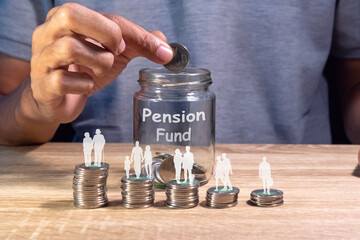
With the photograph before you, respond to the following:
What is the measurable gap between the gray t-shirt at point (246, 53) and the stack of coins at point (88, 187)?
31.8 inches

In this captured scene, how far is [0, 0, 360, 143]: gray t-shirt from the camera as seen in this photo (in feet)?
5.39

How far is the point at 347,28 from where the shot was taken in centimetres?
175

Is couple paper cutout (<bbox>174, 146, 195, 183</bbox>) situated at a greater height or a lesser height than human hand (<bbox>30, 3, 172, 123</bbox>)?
lesser

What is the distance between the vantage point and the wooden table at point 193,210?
2.54 feet

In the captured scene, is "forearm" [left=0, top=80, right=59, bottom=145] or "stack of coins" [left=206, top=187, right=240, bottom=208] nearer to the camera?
"stack of coins" [left=206, top=187, right=240, bottom=208]

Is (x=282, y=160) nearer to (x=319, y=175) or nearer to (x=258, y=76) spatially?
(x=319, y=175)

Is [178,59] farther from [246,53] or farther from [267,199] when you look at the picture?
[246,53]

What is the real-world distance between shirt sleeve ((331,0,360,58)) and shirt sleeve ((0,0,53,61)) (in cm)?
101

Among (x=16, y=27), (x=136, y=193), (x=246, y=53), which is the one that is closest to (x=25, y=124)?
(x=16, y=27)

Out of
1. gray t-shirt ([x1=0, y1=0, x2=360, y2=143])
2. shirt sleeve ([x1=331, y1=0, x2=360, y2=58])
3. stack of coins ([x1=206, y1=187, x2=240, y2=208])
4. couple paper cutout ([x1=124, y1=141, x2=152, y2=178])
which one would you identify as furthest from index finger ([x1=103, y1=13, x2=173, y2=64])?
shirt sleeve ([x1=331, y1=0, x2=360, y2=58])

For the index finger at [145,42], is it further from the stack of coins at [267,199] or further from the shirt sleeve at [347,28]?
the shirt sleeve at [347,28]

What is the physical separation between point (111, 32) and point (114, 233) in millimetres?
384

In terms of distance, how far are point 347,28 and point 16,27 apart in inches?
42.8

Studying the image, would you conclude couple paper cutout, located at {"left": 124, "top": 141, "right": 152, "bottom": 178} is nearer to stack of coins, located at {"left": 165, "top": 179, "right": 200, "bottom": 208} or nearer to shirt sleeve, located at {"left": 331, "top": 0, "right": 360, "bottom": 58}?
stack of coins, located at {"left": 165, "top": 179, "right": 200, "bottom": 208}
